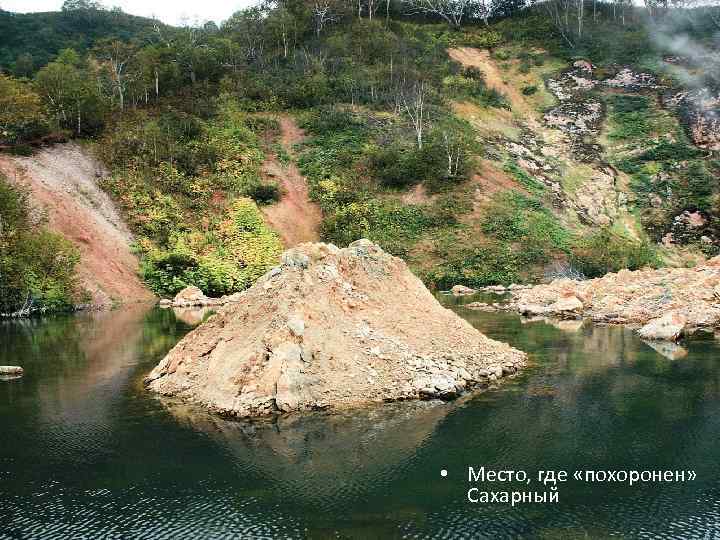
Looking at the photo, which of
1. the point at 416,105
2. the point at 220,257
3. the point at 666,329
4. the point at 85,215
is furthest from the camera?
the point at 416,105

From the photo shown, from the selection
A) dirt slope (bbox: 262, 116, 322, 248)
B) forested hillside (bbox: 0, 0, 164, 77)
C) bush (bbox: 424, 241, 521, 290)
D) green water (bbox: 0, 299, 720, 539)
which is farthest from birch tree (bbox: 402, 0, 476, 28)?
green water (bbox: 0, 299, 720, 539)

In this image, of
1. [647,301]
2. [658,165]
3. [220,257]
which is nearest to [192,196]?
[220,257]

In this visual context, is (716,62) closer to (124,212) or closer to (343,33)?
(343,33)

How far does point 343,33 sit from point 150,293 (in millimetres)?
44423

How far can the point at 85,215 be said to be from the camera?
43.4 m

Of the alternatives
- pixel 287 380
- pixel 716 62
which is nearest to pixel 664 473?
pixel 287 380

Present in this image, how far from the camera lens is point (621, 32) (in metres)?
78.8

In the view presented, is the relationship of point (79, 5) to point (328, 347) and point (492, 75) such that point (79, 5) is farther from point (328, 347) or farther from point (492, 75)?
point (328, 347)

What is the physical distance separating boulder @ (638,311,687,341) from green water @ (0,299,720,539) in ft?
13.0

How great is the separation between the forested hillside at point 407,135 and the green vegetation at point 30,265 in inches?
273

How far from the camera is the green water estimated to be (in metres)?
9.09

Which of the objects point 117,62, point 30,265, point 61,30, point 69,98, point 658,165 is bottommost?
point 30,265

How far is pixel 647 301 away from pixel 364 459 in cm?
2131

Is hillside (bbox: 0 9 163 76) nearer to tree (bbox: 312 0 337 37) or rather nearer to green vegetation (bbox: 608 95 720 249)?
tree (bbox: 312 0 337 37)
